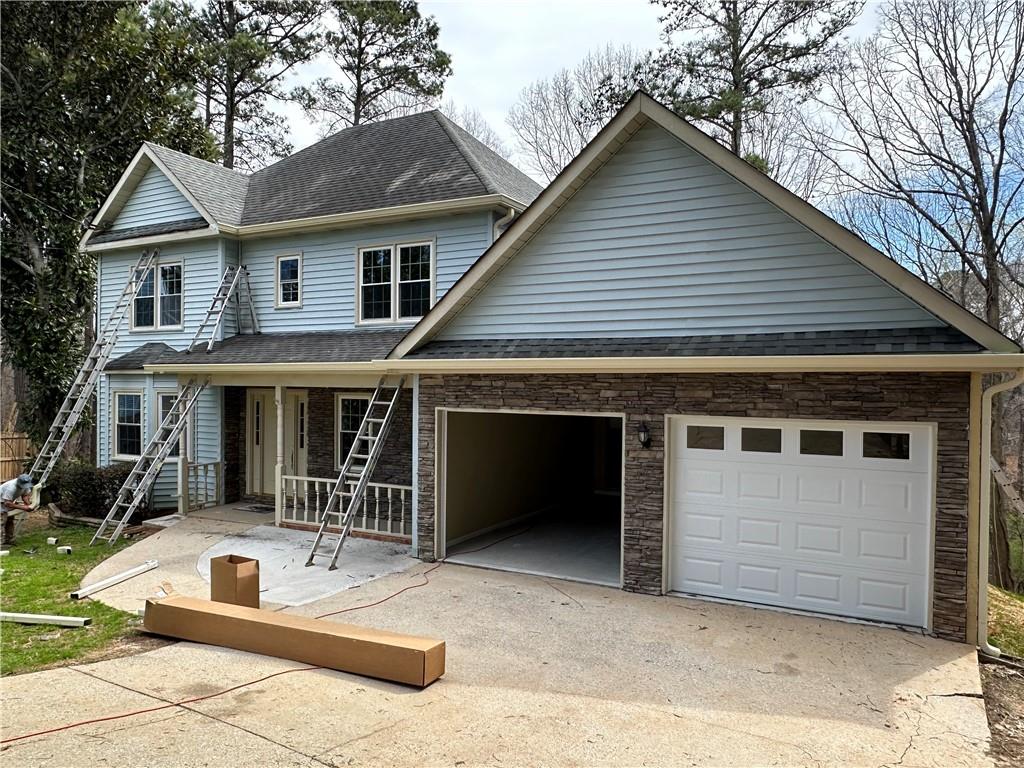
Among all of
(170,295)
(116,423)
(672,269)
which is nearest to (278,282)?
(170,295)

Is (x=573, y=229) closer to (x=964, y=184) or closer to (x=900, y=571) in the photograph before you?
(x=900, y=571)

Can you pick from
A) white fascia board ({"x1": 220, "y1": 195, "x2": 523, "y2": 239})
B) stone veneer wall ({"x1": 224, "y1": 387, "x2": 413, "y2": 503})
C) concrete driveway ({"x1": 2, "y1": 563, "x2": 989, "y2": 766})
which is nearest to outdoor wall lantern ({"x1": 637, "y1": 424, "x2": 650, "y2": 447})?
concrete driveway ({"x1": 2, "y1": 563, "x2": 989, "y2": 766})

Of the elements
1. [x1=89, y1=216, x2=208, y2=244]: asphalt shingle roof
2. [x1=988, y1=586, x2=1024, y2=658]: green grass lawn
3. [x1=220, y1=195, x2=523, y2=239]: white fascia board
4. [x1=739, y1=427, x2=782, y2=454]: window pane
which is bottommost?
[x1=988, y1=586, x2=1024, y2=658]: green grass lawn

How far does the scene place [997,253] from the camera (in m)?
14.9

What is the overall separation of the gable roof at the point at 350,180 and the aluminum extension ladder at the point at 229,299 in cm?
92

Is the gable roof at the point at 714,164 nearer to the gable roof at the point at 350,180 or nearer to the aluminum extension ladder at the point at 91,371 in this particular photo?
the gable roof at the point at 350,180

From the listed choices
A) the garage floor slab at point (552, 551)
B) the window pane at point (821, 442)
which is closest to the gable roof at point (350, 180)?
the garage floor slab at point (552, 551)

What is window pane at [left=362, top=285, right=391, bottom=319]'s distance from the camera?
12602 mm

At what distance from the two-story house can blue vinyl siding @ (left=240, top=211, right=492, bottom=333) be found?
54 millimetres

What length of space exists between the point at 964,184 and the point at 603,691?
16145 millimetres

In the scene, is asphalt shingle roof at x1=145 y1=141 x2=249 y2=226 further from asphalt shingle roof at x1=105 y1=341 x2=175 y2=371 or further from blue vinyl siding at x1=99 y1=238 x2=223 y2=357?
asphalt shingle roof at x1=105 y1=341 x2=175 y2=371

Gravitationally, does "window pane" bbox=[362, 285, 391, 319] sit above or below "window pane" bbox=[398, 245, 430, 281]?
below

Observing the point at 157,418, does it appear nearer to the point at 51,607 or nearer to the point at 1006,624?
the point at 51,607

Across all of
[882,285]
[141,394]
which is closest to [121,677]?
[882,285]
